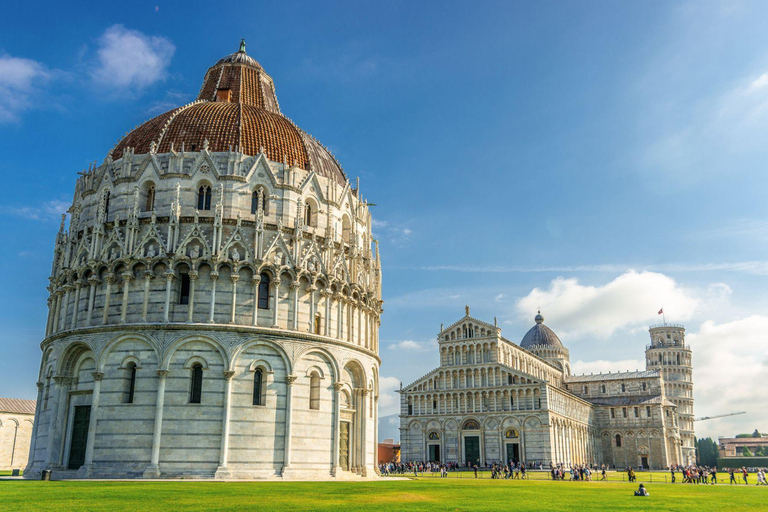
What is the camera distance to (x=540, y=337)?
412ft

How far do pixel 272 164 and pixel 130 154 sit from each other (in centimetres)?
858

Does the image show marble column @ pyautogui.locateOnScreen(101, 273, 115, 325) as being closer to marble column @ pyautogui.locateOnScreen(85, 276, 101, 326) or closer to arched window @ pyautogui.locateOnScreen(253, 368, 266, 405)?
marble column @ pyautogui.locateOnScreen(85, 276, 101, 326)

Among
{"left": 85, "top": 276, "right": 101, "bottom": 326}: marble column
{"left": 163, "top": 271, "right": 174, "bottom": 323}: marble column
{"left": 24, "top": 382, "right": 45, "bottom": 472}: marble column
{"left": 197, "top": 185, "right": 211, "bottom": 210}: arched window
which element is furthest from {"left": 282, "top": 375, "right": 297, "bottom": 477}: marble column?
{"left": 24, "top": 382, "right": 45, "bottom": 472}: marble column

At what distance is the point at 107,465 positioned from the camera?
3306cm

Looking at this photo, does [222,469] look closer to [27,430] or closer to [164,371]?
[164,371]

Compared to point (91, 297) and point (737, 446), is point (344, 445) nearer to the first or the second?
point (91, 297)

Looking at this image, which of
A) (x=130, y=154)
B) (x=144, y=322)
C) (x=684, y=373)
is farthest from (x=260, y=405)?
(x=684, y=373)

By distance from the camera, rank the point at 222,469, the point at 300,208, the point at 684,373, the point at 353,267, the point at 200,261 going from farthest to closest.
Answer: the point at 684,373 → the point at 353,267 → the point at 300,208 → the point at 200,261 → the point at 222,469

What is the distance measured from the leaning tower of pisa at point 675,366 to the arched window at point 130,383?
4551 inches

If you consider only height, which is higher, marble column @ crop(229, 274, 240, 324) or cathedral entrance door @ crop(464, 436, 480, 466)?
marble column @ crop(229, 274, 240, 324)

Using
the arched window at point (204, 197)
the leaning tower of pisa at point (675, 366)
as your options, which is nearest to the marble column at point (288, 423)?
the arched window at point (204, 197)

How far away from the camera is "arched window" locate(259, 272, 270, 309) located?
3706 centimetres

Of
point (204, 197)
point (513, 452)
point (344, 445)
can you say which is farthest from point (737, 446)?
point (204, 197)

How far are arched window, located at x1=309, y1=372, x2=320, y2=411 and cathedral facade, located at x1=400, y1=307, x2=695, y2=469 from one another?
53798mm
